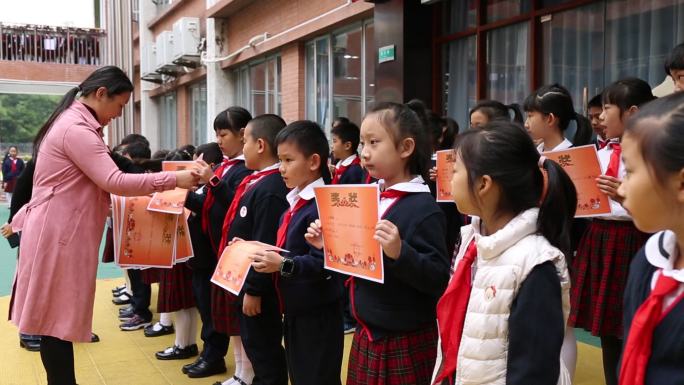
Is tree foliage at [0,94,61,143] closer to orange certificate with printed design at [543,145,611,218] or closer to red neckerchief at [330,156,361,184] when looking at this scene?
red neckerchief at [330,156,361,184]

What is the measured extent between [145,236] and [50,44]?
17.5m

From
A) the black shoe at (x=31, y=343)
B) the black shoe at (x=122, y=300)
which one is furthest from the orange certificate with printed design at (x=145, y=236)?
the black shoe at (x=122, y=300)

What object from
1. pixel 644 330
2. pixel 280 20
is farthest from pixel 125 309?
pixel 280 20

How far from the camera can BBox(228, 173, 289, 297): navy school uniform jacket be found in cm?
280

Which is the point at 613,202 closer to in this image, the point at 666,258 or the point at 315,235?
the point at 315,235

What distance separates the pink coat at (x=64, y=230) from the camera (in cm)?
282

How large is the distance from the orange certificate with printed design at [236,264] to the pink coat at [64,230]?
738mm

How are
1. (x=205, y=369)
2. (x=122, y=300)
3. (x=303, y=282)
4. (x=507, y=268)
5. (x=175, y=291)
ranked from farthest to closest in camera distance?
(x=122, y=300)
(x=175, y=291)
(x=205, y=369)
(x=303, y=282)
(x=507, y=268)

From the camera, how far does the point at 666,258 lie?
1188 mm

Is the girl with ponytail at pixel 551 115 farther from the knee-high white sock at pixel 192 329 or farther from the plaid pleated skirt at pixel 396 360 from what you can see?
the knee-high white sock at pixel 192 329

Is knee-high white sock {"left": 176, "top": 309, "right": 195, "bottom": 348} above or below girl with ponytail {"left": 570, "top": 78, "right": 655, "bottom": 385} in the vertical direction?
below

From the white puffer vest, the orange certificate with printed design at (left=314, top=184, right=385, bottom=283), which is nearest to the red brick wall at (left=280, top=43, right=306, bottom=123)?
the orange certificate with printed design at (left=314, top=184, right=385, bottom=283)

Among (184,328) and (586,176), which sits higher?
(586,176)

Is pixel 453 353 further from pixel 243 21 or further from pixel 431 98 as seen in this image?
pixel 243 21
